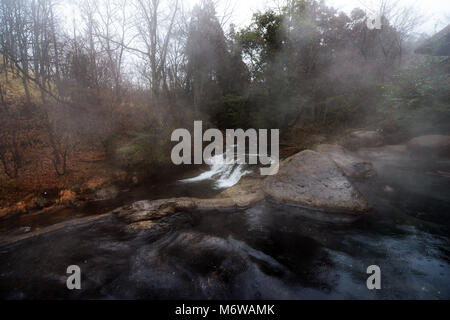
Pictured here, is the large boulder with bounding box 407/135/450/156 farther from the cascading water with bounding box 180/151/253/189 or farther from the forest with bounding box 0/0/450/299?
the cascading water with bounding box 180/151/253/189

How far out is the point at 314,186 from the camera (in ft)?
18.4

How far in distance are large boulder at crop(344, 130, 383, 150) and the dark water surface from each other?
20.8ft

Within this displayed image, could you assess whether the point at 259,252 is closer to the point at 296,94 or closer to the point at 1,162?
the point at 1,162

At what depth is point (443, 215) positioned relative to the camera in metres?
4.88

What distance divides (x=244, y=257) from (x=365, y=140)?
11.1m

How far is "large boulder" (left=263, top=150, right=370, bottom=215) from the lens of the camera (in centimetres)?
507

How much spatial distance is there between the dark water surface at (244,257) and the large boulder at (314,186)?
442 millimetres

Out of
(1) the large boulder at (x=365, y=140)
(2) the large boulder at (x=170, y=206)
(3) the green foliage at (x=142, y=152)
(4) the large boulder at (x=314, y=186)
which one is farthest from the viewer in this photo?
(1) the large boulder at (x=365, y=140)

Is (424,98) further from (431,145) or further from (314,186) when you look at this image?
(314,186)

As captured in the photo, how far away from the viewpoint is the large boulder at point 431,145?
860 cm

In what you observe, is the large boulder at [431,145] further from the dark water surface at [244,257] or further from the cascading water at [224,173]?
the cascading water at [224,173]

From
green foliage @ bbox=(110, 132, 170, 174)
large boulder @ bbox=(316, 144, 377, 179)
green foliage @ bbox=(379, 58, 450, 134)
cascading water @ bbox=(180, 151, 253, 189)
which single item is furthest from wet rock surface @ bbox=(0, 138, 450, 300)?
green foliage @ bbox=(379, 58, 450, 134)

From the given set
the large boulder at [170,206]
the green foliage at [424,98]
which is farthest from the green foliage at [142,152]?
the green foliage at [424,98]
